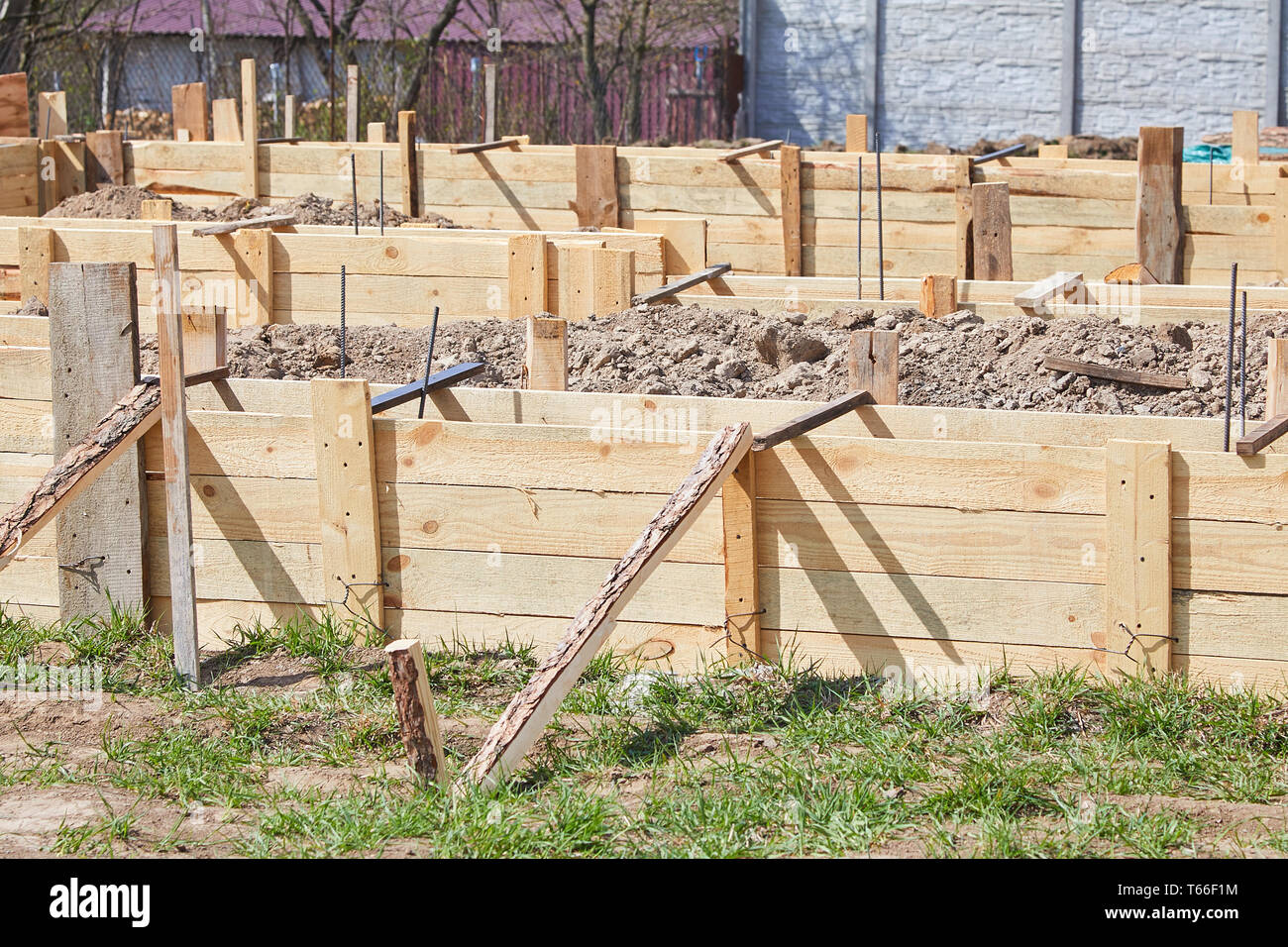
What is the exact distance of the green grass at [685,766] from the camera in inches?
142

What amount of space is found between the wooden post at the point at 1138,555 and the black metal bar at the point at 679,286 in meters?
3.95

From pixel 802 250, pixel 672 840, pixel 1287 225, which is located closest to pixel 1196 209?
pixel 1287 225

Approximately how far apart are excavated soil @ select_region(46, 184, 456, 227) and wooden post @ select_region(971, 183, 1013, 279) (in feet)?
14.6

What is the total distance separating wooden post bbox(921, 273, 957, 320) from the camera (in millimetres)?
7543

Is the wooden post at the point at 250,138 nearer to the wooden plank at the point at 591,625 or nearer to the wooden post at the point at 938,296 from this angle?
the wooden post at the point at 938,296

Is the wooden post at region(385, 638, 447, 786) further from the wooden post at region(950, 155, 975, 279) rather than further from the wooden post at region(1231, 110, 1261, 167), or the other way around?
the wooden post at region(1231, 110, 1261, 167)

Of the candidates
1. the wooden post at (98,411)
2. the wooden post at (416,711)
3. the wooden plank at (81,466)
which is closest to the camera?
the wooden post at (416,711)

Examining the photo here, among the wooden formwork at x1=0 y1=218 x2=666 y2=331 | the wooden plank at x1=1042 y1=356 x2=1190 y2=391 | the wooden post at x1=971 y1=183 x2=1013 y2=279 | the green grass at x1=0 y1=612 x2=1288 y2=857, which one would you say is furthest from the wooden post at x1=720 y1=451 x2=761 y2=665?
the wooden post at x1=971 y1=183 x2=1013 y2=279

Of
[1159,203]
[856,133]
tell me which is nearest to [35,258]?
[1159,203]

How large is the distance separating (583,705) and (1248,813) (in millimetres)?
1919

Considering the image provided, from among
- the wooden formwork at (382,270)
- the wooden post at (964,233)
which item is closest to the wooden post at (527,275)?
the wooden formwork at (382,270)

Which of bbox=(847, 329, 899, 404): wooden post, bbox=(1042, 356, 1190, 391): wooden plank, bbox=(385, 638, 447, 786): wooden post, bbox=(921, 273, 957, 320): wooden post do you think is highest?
bbox=(921, 273, 957, 320): wooden post

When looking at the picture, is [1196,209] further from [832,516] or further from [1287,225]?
[832,516]

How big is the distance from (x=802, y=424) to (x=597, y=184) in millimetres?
7152
